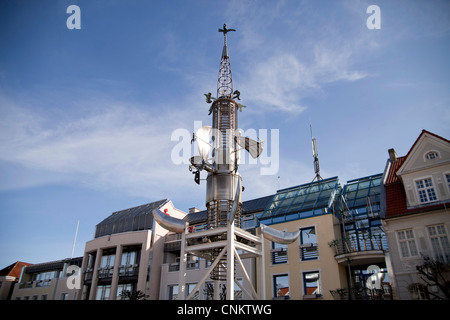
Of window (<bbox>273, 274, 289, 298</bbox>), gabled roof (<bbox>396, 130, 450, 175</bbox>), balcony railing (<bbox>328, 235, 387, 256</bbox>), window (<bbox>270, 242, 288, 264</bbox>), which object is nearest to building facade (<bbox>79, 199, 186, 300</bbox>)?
window (<bbox>273, 274, 289, 298</bbox>)

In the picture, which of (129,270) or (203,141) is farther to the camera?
(129,270)

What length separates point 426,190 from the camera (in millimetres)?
23797

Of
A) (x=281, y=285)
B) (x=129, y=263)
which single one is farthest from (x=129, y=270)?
(x=281, y=285)

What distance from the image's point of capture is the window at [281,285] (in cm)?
2909

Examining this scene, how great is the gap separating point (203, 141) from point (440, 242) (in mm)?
16456

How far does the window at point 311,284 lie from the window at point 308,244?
1.31 metres

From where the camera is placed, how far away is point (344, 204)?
3116 cm

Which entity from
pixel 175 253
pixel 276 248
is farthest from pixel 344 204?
pixel 175 253

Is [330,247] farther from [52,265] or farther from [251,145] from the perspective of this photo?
[52,265]

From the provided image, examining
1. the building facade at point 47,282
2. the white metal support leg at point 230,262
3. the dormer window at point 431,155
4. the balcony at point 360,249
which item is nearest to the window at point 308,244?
the balcony at point 360,249
